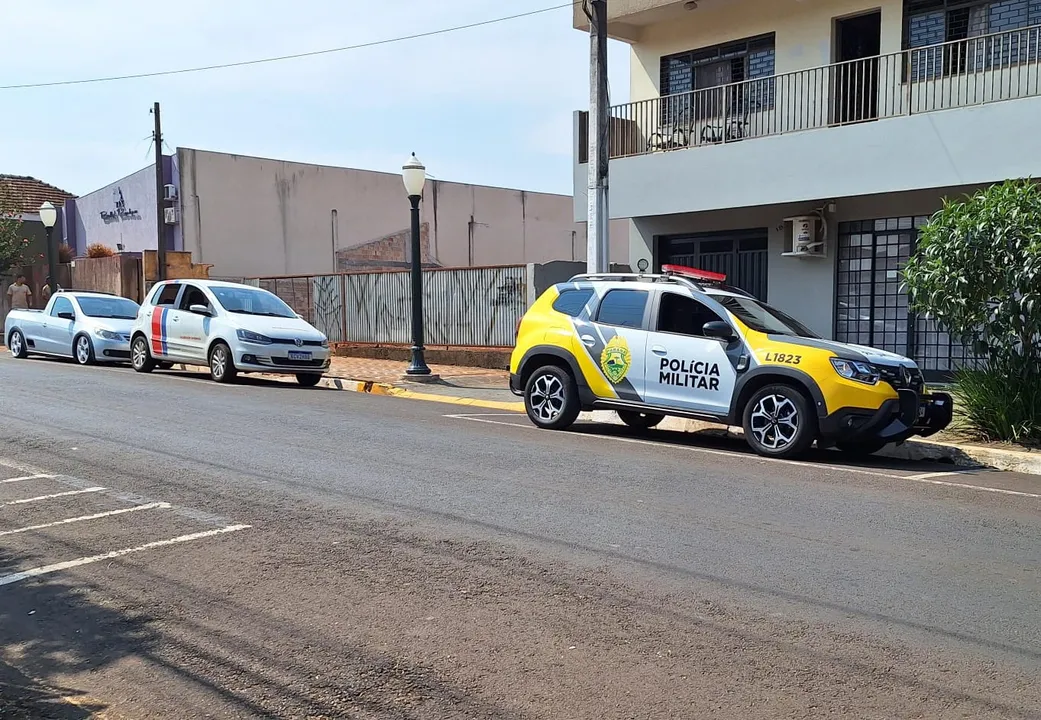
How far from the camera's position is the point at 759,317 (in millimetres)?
10102

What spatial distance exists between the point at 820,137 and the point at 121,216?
25617 mm

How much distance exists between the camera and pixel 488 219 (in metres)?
37.5

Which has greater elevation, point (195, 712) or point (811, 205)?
point (811, 205)

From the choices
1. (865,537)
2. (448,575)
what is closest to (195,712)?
(448,575)

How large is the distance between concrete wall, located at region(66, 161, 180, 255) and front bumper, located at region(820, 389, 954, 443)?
24914 mm

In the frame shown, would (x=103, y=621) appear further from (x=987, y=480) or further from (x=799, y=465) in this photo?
(x=987, y=480)

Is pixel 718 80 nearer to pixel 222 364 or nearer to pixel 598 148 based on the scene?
pixel 598 148

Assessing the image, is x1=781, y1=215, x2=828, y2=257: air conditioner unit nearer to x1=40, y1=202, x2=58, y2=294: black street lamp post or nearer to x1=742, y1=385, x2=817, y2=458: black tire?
x1=742, y1=385, x2=817, y2=458: black tire

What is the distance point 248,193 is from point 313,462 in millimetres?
24289

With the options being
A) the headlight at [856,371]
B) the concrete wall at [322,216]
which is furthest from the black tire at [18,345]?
the headlight at [856,371]

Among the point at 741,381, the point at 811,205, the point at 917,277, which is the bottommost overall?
the point at 741,381

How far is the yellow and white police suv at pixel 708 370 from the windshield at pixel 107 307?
1183 cm

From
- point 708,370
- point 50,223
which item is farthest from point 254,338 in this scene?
point 50,223

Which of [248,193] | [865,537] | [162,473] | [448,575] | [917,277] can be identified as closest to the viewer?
[448,575]
